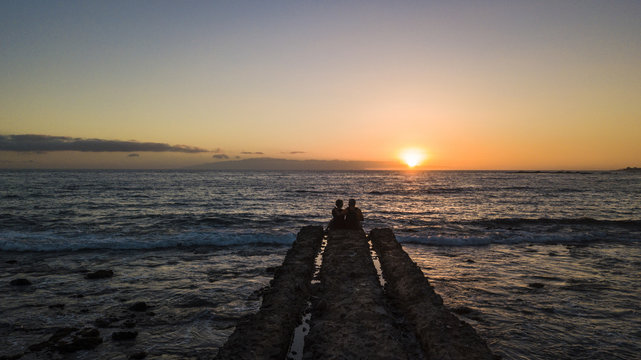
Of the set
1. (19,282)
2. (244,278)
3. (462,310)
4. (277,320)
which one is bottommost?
(19,282)

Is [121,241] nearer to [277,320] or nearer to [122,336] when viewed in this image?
[122,336]

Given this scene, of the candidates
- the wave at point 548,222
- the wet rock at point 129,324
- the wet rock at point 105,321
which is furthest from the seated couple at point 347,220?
the wave at point 548,222

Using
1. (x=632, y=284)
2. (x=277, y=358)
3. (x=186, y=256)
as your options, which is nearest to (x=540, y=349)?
(x=277, y=358)

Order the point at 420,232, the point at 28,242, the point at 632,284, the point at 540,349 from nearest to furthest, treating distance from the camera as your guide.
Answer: the point at 540,349 → the point at 632,284 → the point at 28,242 → the point at 420,232

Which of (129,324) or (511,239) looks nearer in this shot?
(129,324)

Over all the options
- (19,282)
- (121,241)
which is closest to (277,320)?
(19,282)

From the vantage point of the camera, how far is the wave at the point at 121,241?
17.3 metres

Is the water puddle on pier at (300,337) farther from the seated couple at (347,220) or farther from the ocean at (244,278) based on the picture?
the seated couple at (347,220)

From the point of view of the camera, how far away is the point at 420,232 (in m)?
22.1

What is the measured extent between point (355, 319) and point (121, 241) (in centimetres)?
1697

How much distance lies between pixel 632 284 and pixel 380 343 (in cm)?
1118

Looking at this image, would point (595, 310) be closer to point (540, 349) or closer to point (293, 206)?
point (540, 349)

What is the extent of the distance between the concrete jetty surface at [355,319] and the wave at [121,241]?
8838mm

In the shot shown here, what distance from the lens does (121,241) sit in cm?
1842
